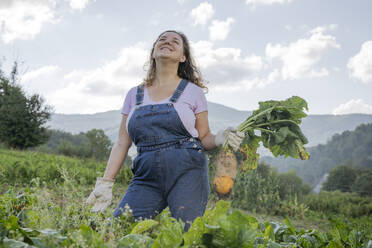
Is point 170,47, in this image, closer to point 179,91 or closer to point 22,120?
point 179,91

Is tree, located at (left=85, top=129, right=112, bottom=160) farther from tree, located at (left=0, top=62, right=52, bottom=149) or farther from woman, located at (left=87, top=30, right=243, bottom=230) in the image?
woman, located at (left=87, top=30, right=243, bottom=230)

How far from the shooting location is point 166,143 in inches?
97.0

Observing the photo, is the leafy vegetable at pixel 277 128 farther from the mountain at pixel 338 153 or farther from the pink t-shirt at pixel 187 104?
the mountain at pixel 338 153

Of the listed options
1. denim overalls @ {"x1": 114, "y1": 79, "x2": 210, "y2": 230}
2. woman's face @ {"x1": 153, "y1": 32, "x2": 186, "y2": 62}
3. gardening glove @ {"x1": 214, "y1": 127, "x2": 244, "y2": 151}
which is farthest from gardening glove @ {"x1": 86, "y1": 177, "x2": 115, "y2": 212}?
woman's face @ {"x1": 153, "y1": 32, "x2": 186, "y2": 62}

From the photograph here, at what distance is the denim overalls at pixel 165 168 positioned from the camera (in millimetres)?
2330

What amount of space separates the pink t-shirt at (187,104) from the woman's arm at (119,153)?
15 cm

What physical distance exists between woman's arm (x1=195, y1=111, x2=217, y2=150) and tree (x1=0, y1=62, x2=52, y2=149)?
20325mm

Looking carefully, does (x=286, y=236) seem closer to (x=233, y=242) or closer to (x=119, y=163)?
(x=233, y=242)

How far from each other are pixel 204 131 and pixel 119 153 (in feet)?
2.56

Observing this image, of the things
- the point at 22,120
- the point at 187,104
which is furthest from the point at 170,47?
the point at 22,120

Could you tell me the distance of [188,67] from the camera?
128 inches

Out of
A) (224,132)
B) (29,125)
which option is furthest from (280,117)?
(29,125)

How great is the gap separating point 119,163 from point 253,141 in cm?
136

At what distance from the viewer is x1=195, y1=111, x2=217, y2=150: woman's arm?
269 centimetres
